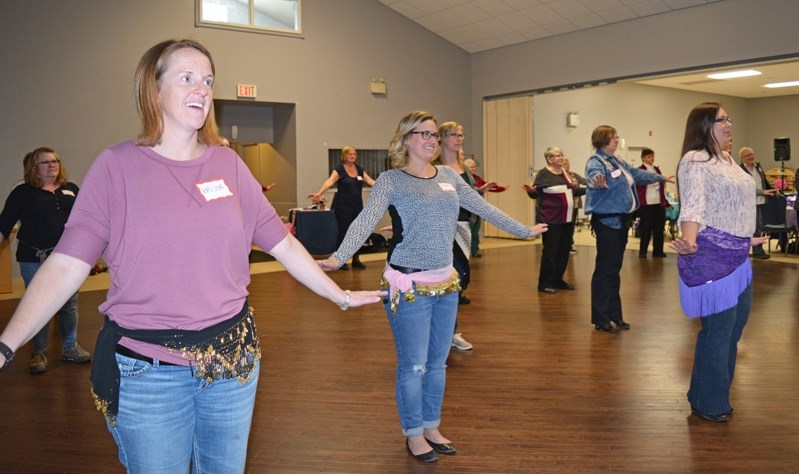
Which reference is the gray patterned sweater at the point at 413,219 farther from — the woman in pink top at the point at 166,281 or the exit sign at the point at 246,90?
the exit sign at the point at 246,90

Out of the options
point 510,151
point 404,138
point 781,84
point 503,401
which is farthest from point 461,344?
point 781,84

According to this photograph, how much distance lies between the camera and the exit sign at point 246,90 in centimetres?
1218

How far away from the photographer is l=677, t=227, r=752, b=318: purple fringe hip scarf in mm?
3648

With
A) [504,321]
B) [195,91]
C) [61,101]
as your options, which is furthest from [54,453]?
[61,101]

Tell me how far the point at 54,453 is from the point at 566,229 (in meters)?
5.84

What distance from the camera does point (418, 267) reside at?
322 centimetres

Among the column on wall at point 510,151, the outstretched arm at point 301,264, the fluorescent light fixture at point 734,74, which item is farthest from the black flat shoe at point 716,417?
the fluorescent light fixture at point 734,74

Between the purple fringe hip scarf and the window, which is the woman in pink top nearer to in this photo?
the purple fringe hip scarf

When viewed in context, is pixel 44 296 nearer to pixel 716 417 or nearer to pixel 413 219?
pixel 413 219

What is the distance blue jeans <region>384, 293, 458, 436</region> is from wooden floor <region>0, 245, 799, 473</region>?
218 millimetres

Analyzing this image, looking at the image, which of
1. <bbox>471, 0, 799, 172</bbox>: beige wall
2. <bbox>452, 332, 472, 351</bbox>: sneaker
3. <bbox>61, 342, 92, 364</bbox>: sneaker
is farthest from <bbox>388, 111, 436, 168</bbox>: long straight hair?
<bbox>471, 0, 799, 172</bbox>: beige wall

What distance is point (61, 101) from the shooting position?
10.8 metres

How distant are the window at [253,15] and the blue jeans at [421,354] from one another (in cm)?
991

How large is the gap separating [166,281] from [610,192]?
476cm
